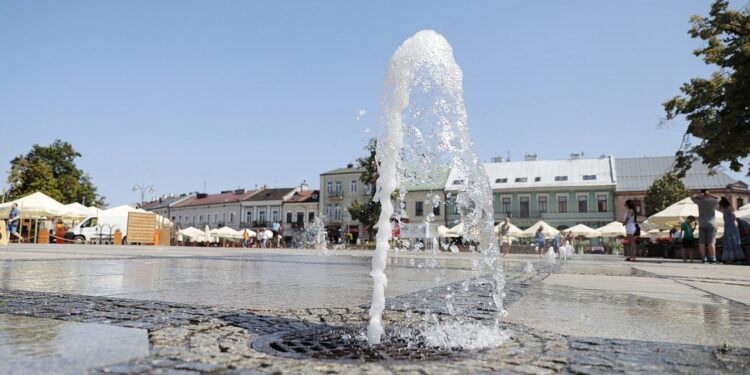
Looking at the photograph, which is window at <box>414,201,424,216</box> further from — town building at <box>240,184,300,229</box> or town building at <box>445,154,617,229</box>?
town building at <box>240,184,300,229</box>

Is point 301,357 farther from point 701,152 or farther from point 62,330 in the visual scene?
point 701,152

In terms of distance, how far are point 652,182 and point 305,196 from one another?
138ft

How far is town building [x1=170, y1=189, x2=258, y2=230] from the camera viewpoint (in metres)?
70.1

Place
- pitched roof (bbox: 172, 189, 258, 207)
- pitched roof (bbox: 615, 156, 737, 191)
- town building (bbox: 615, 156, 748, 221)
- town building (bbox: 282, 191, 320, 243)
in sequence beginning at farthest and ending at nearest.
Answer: pitched roof (bbox: 172, 189, 258, 207) < town building (bbox: 282, 191, 320, 243) < pitched roof (bbox: 615, 156, 737, 191) < town building (bbox: 615, 156, 748, 221)

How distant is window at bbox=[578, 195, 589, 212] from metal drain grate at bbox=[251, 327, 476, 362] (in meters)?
51.8

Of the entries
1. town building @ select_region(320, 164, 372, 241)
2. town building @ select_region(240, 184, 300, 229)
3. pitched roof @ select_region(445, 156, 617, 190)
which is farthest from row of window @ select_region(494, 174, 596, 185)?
town building @ select_region(240, 184, 300, 229)

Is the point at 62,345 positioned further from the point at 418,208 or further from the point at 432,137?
the point at 418,208

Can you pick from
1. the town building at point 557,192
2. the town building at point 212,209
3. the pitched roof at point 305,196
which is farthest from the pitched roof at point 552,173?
the town building at point 212,209

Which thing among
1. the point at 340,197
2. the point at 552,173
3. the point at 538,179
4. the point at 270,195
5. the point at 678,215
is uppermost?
the point at 552,173

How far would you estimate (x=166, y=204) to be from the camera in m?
81.2

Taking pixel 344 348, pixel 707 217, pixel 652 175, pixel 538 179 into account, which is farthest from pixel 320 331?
pixel 652 175

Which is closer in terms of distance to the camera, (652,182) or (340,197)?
(652,182)

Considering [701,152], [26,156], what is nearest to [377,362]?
[701,152]

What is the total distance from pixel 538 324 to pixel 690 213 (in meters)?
17.8
